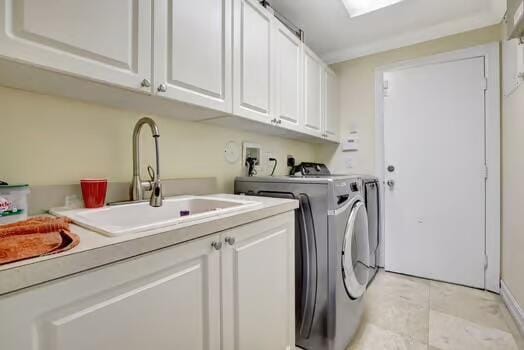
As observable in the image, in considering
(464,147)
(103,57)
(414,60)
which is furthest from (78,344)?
(414,60)

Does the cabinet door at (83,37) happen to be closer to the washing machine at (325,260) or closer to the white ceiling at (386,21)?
the washing machine at (325,260)

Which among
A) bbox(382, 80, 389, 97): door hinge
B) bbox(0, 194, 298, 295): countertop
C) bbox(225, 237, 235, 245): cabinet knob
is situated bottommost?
bbox(225, 237, 235, 245): cabinet knob

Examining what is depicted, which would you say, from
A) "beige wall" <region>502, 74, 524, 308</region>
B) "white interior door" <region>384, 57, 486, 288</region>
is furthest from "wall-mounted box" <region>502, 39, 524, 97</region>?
"white interior door" <region>384, 57, 486, 288</region>

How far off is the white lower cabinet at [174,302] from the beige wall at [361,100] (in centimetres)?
186

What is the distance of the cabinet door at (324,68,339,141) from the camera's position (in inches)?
102

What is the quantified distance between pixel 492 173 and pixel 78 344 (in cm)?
288

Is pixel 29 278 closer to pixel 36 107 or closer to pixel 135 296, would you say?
pixel 135 296

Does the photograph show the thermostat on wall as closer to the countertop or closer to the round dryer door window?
the round dryer door window

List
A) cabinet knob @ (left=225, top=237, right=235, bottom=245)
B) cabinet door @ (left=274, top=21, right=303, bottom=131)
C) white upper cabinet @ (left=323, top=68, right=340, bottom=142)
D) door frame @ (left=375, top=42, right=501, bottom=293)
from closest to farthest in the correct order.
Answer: cabinet knob @ (left=225, top=237, right=235, bottom=245) < cabinet door @ (left=274, top=21, right=303, bottom=131) < door frame @ (left=375, top=42, right=501, bottom=293) < white upper cabinet @ (left=323, top=68, right=340, bottom=142)

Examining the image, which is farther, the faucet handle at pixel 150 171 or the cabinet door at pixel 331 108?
the cabinet door at pixel 331 108

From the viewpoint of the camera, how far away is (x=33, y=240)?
584 millimetres

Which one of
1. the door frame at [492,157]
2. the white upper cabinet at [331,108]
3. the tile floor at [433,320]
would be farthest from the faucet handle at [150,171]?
the door frame at [492,157]

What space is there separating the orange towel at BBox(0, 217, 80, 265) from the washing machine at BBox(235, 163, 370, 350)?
113 centimetres

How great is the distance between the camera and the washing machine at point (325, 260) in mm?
1406
